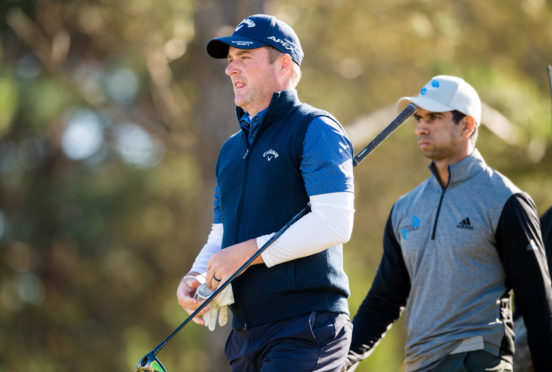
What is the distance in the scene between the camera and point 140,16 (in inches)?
373

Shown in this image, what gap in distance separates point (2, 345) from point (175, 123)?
223 inches

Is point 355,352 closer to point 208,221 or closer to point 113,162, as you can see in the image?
point 208,221

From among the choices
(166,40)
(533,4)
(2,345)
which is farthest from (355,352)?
(2,345)

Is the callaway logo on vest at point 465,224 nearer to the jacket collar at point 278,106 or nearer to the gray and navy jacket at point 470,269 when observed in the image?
the gray and navy jacket at point 470,269

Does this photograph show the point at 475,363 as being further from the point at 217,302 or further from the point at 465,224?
the point at 217,302

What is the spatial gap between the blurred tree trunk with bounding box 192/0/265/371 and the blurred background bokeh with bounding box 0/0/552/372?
2 centimetres

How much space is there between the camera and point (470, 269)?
10.8 feet

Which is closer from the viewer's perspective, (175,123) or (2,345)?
(175,123)

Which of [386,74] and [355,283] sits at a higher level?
[386,74]

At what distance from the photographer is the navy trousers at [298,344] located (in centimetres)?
258

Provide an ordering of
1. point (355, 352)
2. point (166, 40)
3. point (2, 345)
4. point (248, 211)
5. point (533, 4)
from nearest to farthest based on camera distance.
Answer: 1. point (248, 211)
2. point (355, 352)
3. point (533, 4)
4. point (166, 40)
5. point (2, 345)

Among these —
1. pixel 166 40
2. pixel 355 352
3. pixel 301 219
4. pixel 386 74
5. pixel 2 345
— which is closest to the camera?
pixel 301 219

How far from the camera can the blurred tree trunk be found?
8188 millimetres

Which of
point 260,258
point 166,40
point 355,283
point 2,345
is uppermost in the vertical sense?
point 166,40
